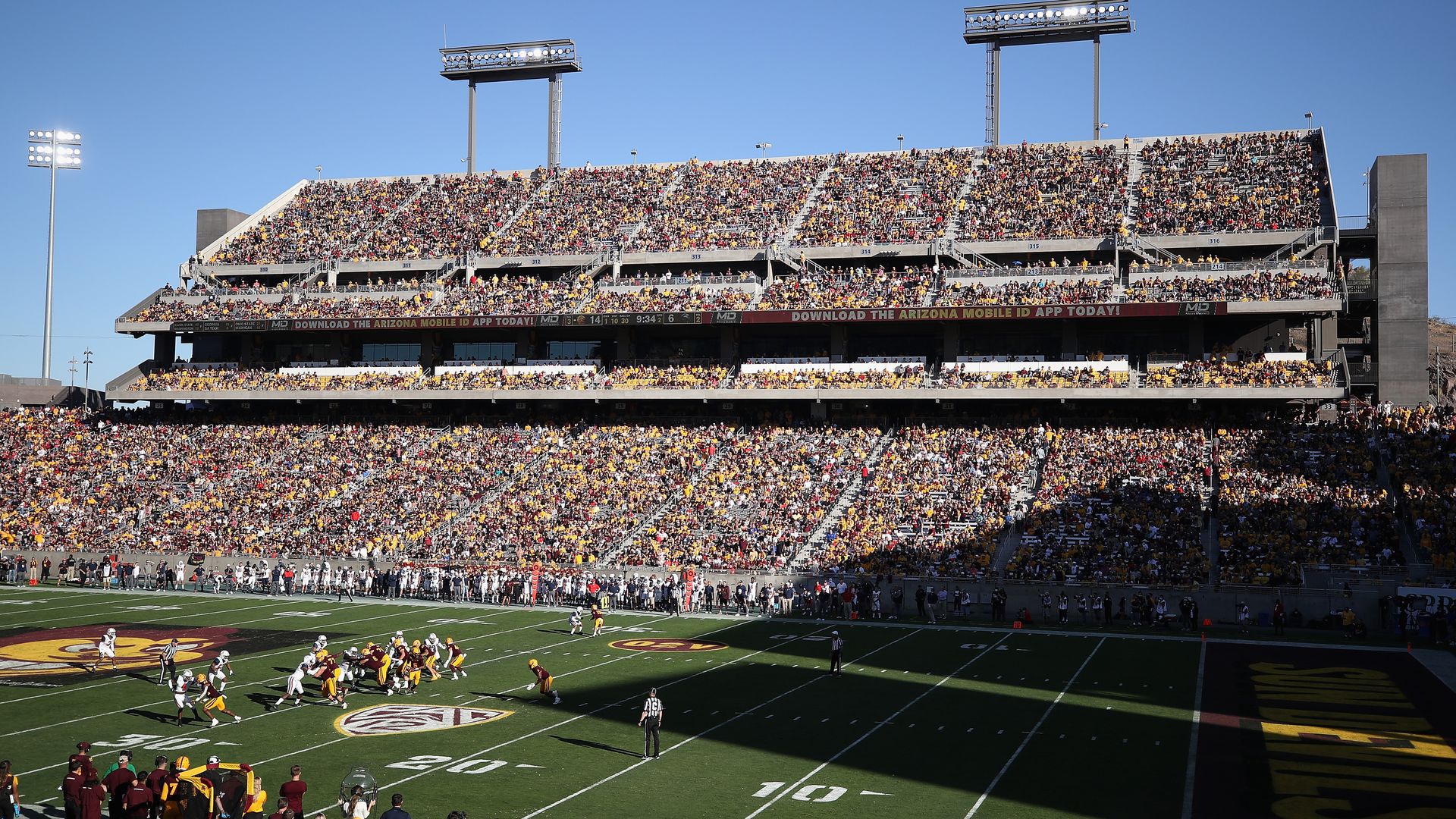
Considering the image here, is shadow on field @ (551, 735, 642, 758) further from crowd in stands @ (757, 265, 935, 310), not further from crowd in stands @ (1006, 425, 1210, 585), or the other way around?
crowd in stands @ (757, 265, 935, 310)

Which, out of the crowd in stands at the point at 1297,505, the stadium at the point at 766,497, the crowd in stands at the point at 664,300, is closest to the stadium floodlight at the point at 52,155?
the stadium at the point at 766,497

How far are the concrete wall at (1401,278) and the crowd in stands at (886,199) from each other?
1831 centimetres

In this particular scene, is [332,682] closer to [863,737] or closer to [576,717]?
[576,717]

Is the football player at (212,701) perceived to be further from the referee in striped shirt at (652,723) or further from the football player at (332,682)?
the referee in striped shirt at (652,723)

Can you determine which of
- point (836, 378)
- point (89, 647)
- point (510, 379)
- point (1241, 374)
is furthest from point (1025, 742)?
point (510, 379)

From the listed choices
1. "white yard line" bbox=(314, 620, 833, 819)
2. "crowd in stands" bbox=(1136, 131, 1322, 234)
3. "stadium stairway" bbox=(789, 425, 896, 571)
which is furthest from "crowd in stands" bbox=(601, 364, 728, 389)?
"crowd in stands" bbox=(1136, 131, 1322, 234)

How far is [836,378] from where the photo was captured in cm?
5216

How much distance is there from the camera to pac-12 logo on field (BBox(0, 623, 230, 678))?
27109 mm

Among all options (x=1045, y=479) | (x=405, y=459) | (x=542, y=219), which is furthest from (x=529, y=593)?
(x=542, y=219)

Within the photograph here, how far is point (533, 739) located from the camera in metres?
20.6

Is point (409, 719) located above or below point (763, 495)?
below

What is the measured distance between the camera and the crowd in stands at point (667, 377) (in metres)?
53.6

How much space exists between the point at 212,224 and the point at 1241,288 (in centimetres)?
5378

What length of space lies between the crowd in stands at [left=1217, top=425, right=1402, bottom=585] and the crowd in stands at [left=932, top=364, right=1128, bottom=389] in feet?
15.6
